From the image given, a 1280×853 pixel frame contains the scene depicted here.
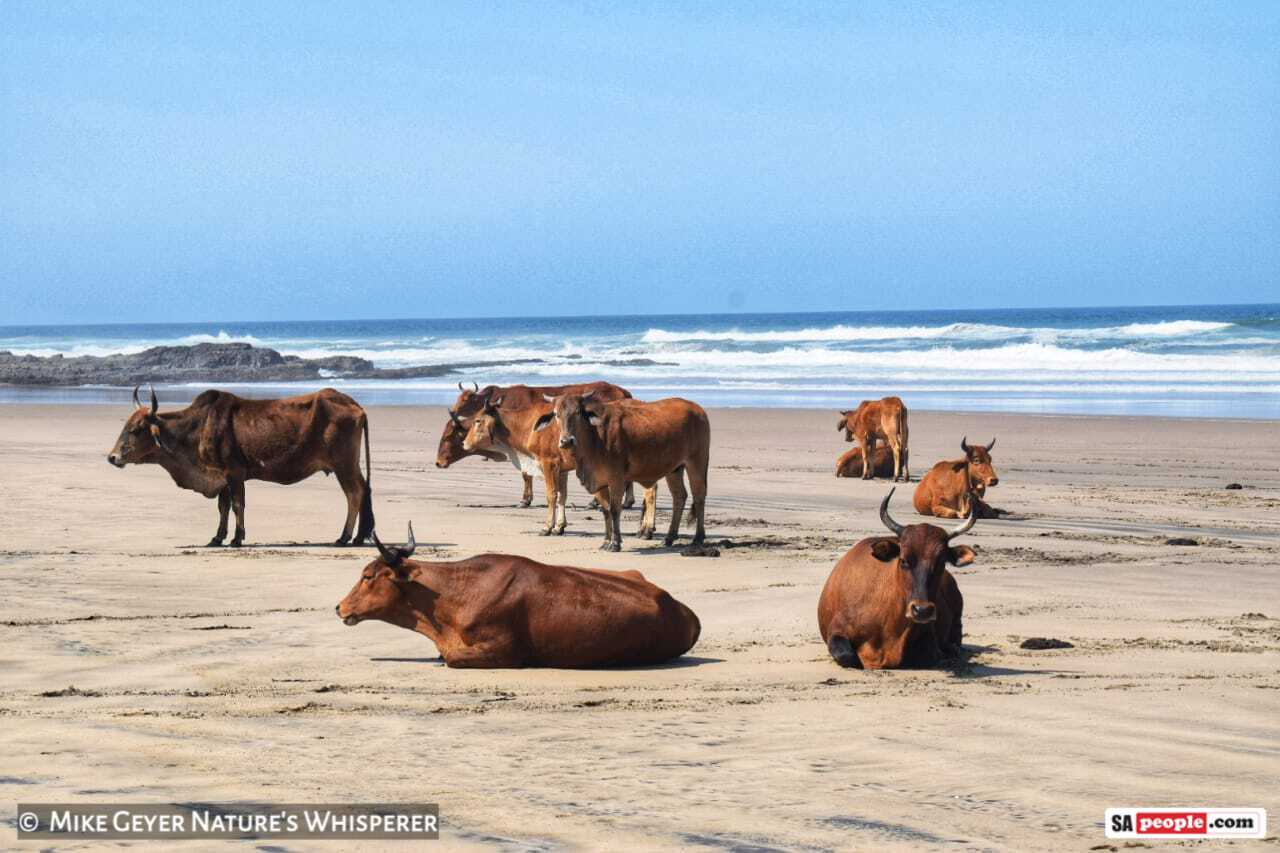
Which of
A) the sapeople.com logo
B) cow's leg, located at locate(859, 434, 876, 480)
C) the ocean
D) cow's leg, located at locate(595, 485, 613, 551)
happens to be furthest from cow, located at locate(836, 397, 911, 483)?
the sapeople.com logo

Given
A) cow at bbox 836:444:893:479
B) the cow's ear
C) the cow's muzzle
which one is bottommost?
cow at bbox 836:444:893:479

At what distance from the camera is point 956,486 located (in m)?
18.8

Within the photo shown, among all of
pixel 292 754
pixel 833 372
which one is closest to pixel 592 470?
pixel 292 754

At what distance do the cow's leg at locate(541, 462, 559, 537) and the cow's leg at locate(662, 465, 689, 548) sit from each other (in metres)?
A: 1.20

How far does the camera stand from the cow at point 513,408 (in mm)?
20266

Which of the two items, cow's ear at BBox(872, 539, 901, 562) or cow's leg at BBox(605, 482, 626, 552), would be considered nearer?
cow's ear at BBox(872, 539, 901, 562)

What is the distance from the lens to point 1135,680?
30.3ft

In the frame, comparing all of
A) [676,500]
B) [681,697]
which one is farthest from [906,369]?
[681,697]

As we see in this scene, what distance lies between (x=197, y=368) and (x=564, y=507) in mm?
52262

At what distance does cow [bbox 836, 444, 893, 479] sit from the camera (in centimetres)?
2353

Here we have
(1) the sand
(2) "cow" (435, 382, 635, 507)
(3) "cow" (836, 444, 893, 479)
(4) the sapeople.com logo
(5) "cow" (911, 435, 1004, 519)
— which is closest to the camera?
(4) the sapeople.com logo

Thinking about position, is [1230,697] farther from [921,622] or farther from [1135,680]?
[921,622]

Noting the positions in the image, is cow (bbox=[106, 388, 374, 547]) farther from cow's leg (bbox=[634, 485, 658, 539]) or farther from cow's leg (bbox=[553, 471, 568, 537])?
cow's leg (bbox=[634, 485, 658, 539])

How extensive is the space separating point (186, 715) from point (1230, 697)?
215 inches
